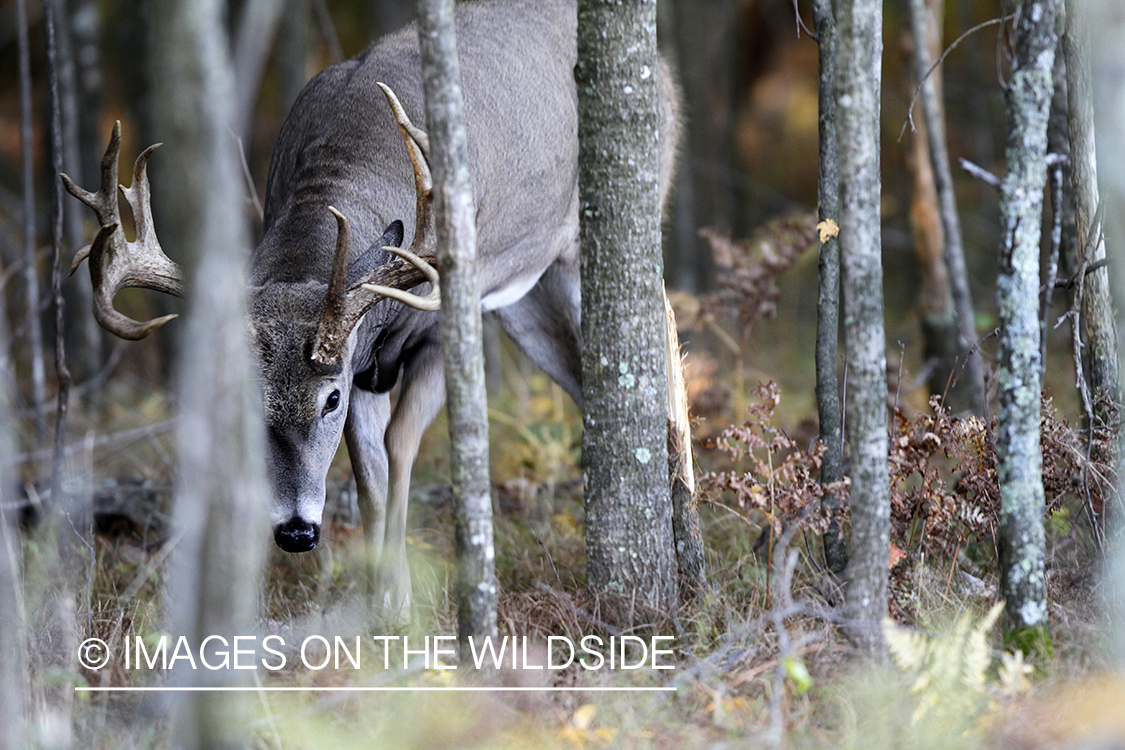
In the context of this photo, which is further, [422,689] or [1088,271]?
[1088,271]

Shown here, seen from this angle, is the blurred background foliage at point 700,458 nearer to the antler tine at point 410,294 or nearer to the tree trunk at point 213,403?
the tree trunk at point 213,403

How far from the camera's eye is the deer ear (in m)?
3.85

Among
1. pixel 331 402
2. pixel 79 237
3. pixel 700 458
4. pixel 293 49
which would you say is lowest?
pixel 700 458

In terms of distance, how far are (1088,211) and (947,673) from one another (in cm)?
179

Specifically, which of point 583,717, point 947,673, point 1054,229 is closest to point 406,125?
point 583,717

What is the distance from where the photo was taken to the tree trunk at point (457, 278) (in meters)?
2.71

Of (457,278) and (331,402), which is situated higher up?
(457,278)

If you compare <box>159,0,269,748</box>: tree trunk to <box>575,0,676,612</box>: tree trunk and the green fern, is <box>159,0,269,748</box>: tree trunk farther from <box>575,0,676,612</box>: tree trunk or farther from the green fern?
the green fern

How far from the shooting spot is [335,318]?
3689 millimetres

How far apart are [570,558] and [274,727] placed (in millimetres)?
1784

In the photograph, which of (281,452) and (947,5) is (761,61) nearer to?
(947,5)

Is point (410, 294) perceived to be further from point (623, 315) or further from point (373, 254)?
point (373, 254)

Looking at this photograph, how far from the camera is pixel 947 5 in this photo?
13.8 meters

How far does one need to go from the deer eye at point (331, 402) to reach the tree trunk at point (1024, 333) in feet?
7.91
